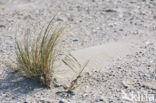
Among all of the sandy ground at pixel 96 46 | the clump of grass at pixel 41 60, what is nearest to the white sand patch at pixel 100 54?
the sandy ground at pixel 96 46

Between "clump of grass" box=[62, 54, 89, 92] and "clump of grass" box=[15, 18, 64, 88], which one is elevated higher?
"clump of grass" box=[15, 18, 64, 88]

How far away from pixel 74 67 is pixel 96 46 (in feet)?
2.12

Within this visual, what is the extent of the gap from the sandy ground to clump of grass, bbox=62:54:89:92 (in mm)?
47

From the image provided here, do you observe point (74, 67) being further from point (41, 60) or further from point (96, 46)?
point (96, 46)

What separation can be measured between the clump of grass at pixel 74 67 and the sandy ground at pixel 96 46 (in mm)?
47

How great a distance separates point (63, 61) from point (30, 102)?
70 cm

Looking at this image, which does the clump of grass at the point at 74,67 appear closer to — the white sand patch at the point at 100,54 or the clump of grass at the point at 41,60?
the white sand patch at the point at 100,54

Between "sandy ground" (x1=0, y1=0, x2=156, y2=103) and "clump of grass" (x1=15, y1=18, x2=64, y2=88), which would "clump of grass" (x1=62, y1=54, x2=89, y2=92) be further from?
"clump of grass" (x1=15, y1=18, x2=64, y2=88)

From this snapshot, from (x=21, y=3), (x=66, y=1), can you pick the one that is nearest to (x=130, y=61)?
(x=66, y=1)

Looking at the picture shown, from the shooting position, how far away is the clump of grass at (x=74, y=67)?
3332mm

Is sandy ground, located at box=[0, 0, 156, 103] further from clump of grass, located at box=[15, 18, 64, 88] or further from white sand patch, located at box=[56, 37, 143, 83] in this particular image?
clump of grass, located at box=[15, 18, 64, 88]

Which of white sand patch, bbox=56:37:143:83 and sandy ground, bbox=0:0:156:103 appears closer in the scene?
sandy ground, bbox=0:0:156:103

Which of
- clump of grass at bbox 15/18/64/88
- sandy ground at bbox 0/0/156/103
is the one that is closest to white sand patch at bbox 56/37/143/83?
sandy ground at bbox 0/0/156/103

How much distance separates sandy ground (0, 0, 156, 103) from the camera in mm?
3299
